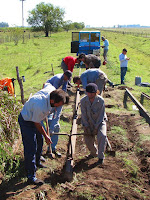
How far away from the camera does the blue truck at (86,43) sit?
16.5 m

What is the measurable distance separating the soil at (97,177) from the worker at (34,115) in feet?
0.94

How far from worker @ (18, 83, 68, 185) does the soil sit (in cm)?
29

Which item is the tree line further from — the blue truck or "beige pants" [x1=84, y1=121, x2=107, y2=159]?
"beige pants" [x1=84, y1=121, x2=107, y2=159]

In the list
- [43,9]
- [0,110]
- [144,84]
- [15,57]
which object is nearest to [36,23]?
[43,9]

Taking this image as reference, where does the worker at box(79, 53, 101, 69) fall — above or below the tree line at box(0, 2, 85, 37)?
below

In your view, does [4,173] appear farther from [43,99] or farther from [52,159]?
[43,99]

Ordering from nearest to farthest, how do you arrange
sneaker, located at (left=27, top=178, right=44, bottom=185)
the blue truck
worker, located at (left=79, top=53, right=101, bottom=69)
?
sneaker, located at (left=27, top=178, right=44, bottom=185)
worker, located at (left=79, top=53, right=101, bottom=69)
the blue truck

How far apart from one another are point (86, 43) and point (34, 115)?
1374 centimetres

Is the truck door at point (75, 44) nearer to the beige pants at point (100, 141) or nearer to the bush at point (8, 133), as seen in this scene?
the bush at point (8, 133)

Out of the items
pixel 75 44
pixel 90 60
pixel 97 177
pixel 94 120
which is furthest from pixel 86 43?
pixel 97 177

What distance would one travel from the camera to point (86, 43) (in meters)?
16.5

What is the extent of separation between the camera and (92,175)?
4.25 metres

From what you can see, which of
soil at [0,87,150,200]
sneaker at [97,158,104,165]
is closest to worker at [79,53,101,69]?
soil at [0,87,150,200]

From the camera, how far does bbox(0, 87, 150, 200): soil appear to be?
3719 mm
